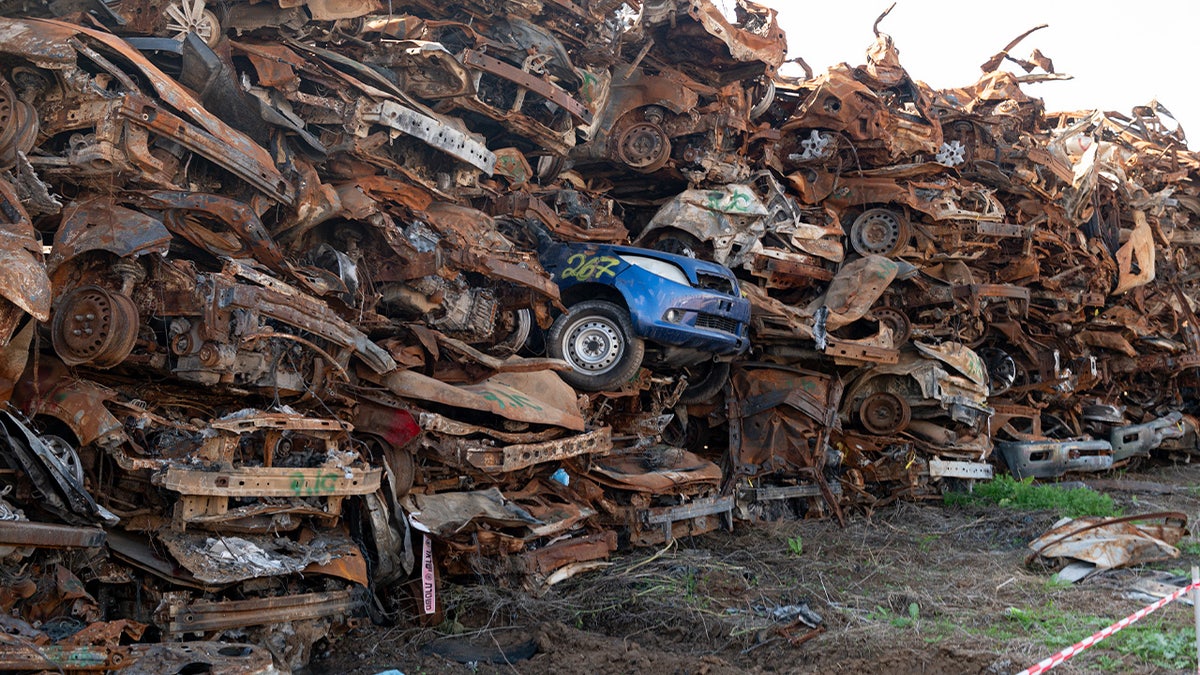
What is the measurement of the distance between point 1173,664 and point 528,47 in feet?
26.7

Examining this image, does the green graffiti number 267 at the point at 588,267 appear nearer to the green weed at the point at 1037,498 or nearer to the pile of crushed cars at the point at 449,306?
the pile of crushed cars at the point at 449,306

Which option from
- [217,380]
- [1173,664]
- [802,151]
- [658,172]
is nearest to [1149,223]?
[802,151]

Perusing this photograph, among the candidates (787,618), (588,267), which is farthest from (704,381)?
(787,618)

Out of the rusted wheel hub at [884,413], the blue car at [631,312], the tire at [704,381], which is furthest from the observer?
the rusted wheel hub at [884,413]

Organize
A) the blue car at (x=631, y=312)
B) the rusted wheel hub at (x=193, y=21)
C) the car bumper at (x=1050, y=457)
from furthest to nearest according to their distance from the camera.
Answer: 1. the car bumper at (x=1050, y=457)
2. the blue car at (x=631, y=312)
3. the rusted wheel hub at (x=193, y=21)

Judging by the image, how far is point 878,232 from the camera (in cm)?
1555

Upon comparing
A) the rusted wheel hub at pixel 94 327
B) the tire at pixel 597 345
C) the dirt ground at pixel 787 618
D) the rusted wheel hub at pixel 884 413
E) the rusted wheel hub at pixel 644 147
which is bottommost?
the dirt ground at pixel 787 618

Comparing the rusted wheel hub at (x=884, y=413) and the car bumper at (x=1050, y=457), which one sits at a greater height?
the rusted wheel hub at (x=884, y=413)

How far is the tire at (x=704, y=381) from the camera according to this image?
11.8m

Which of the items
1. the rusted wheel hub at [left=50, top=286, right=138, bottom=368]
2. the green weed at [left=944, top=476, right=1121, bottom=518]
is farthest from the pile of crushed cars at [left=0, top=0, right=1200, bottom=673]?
the green weed at [left=944, top=476, right=1121, bottom=518]

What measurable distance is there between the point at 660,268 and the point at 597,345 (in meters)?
1.08

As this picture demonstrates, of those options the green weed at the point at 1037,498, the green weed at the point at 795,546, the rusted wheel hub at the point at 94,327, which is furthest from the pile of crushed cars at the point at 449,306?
the green weed at the point at 795,546

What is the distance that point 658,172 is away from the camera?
→ 43.7 ft

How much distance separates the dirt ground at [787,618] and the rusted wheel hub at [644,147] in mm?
5287
